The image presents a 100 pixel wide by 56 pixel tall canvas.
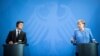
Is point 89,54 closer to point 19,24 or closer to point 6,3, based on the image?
point 19,24

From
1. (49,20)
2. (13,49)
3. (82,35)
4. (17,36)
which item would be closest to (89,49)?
(82,35)

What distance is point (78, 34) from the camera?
5348 millimetres

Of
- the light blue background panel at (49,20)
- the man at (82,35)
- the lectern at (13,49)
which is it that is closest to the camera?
the lectern at (13,49)

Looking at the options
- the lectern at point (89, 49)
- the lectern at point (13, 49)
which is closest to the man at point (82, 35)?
the lectern at point (89, 49)

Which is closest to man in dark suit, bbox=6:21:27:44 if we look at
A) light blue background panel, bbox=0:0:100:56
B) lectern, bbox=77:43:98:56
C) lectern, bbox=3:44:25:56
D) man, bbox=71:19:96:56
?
light blue background panel, bbox=0:0:100:56

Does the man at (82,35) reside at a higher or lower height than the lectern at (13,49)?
higher

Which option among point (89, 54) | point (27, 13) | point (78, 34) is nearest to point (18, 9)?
→ point (27, 13)

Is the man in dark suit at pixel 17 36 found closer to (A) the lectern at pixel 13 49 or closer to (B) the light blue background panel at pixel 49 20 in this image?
(B) the light blue background panel at pixel 49 20

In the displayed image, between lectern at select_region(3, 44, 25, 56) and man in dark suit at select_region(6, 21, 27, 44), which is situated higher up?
man in dark suit at select_region(6, 21, 27, 44)

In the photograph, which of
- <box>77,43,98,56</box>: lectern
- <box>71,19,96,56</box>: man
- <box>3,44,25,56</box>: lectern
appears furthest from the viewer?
<box>71,19,96,56</box>: man

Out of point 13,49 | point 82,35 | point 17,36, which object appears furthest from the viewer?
point 17,36

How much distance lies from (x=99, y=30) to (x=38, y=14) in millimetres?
1852

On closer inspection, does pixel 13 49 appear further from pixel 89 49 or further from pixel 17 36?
pixel 89 49

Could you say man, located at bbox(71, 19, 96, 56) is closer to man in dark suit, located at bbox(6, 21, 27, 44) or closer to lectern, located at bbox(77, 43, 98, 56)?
lectern, located at bbox(77, 43, 98, 56)
